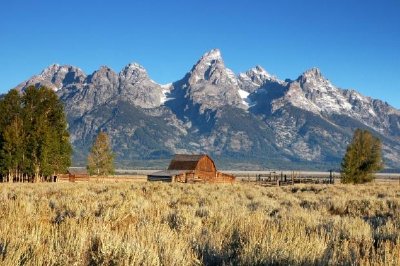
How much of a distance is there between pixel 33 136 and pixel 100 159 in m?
21.8

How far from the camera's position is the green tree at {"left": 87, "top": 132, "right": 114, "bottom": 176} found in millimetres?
70125

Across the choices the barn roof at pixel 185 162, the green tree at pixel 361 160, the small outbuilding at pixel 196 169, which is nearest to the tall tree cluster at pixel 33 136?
the small outbuilding at pixel 196 169

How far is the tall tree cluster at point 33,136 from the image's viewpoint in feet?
160

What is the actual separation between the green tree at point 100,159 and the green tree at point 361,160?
3425 centimetres

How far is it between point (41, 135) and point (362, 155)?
39.5 meters

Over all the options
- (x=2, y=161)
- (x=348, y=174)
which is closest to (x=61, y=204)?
(x=2, y=161)

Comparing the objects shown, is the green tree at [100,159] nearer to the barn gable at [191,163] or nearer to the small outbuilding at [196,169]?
the small outbuilding at [196,169]

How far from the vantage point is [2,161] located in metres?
48.3

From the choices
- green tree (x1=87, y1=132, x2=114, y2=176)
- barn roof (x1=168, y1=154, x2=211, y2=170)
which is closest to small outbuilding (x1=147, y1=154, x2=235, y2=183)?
barn roof (x1=168, y1=154, x2=211, y2=170)

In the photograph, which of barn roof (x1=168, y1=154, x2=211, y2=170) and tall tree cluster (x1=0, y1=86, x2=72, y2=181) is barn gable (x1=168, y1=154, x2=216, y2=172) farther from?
tall tree cluster (x1=0, y1=86, x2=72, y2=181)

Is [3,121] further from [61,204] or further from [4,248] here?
[4,248]

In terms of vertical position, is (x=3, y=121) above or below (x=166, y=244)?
above

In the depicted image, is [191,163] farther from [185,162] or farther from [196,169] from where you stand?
[196,169]

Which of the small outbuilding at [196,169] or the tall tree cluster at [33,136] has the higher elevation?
the tall tree cluster at [33,136]
